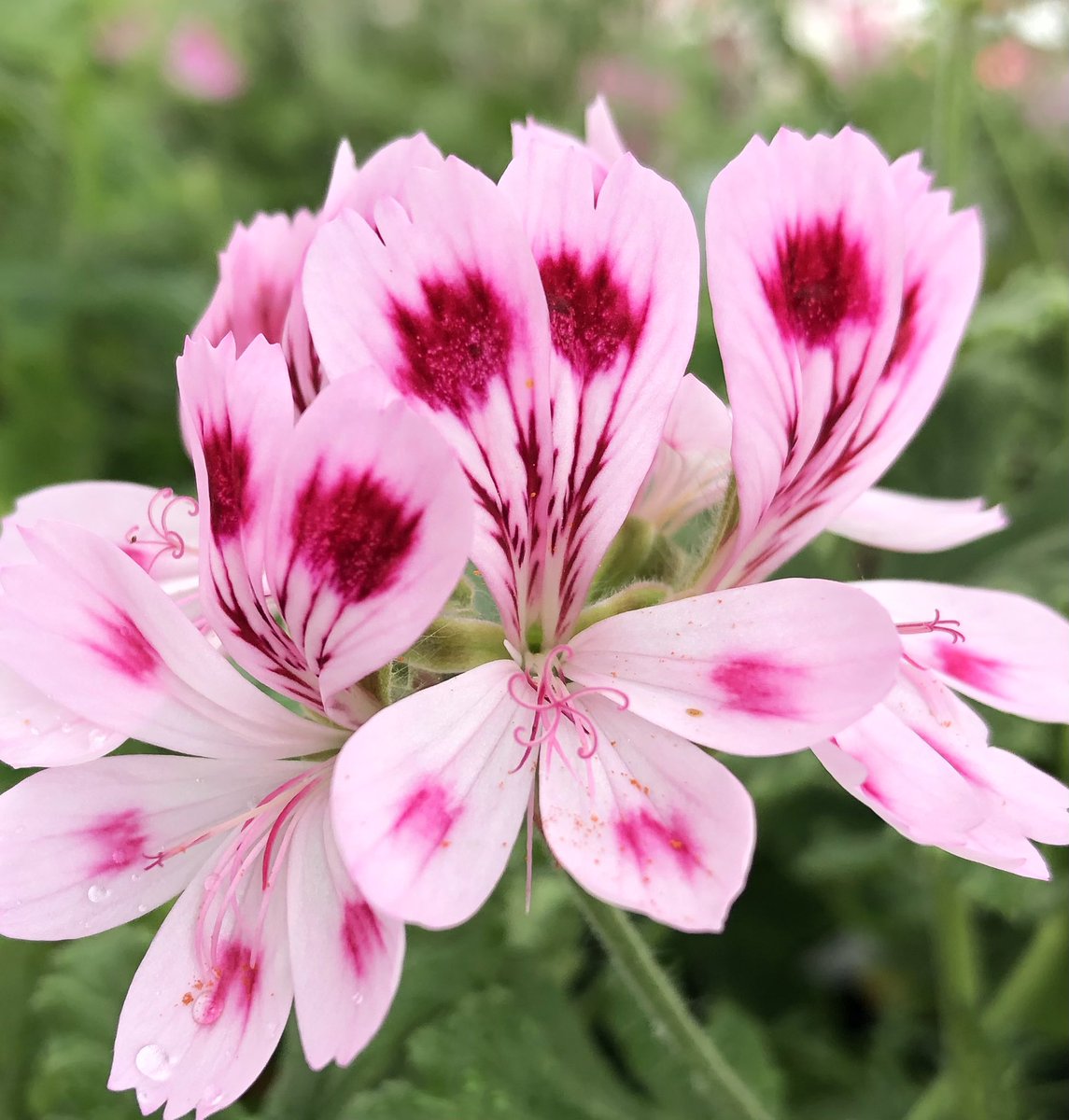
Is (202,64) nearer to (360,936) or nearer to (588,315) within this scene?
(588,315)

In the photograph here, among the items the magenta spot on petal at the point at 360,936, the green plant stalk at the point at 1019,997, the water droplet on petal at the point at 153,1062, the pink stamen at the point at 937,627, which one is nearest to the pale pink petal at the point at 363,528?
the magenta spot on petal at the point at 360,936

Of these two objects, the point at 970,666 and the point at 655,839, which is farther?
the point at 970,666

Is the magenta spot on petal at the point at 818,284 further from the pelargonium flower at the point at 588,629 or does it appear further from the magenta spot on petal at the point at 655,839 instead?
the magenta spot on petal at the point at 655,839

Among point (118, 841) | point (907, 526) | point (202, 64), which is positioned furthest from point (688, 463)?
point (202, 64)

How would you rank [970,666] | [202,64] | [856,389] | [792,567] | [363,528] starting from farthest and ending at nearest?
1. [202,64]
2. [792,567]
3. [970,666]
4. [856,389]
5. [363,528]

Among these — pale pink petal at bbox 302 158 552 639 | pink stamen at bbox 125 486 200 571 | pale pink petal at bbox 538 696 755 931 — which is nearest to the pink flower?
pink stamen at bbox 125 486 200 571

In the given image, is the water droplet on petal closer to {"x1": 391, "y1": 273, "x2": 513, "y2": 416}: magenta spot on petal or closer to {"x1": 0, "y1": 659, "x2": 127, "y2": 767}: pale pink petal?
{"x1": 0, "y1": 659, "x2": 127, "y2": 767}: pale pink petal
